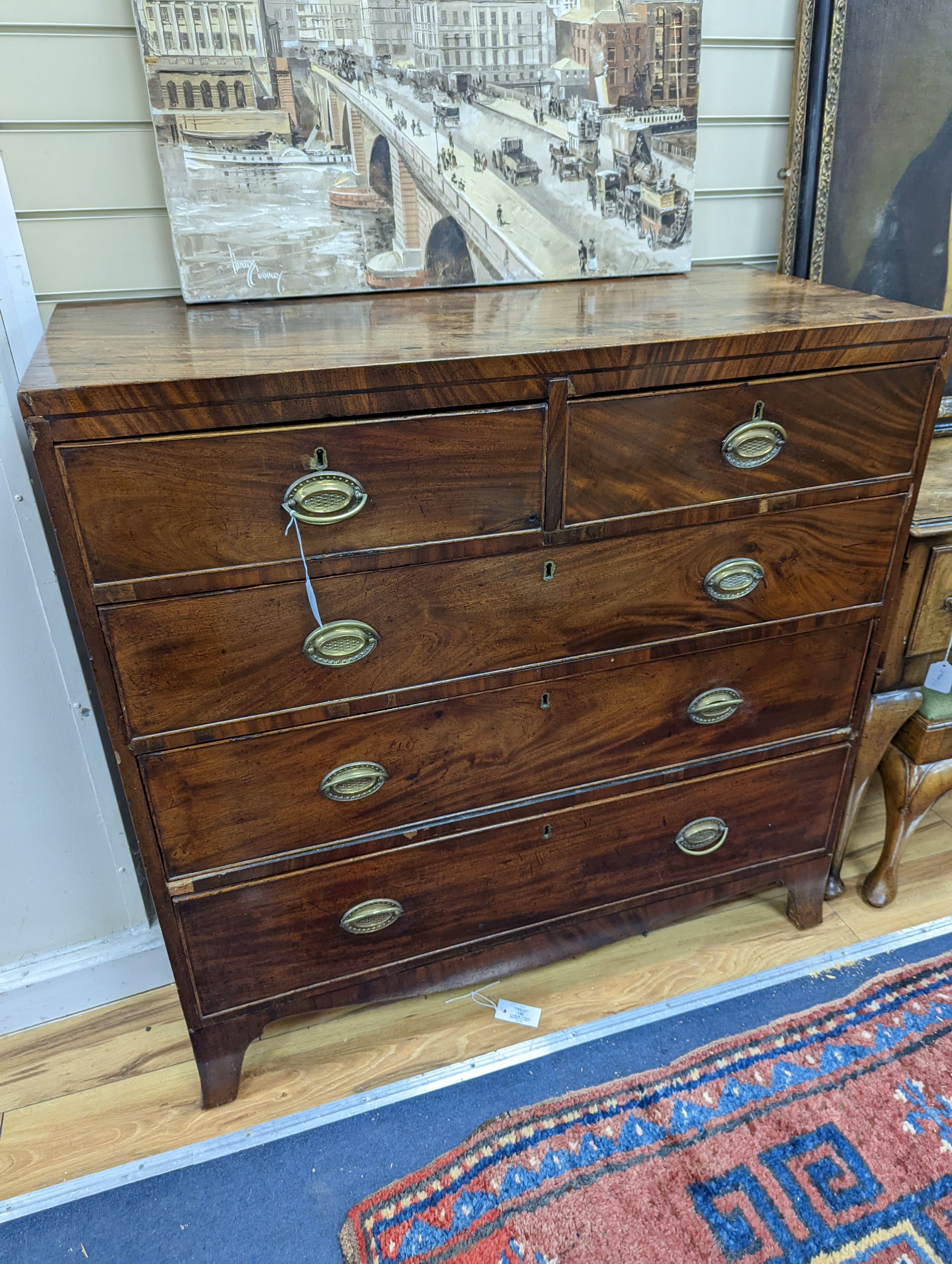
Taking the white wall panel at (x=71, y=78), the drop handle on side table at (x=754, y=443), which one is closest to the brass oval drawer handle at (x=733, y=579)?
the drop handle on side table at (x=754, y=443)

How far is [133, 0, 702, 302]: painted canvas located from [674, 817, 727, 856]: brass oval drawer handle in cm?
96

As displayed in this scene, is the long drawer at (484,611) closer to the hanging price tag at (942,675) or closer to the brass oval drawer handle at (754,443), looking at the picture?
the brass oval drawer handle at (754,443)

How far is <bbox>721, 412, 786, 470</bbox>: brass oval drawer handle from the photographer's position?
1.10 m

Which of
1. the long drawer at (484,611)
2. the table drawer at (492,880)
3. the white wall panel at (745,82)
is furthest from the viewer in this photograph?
the white wall panel at (745,82)

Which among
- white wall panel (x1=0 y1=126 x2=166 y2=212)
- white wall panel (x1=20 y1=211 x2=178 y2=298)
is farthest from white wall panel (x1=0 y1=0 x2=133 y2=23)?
white wall panel (x1=20 y1=211 x2=178 y2=298)

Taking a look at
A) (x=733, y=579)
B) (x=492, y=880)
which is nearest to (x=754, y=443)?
(x=733, y=579)

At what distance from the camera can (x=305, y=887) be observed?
1206 mm

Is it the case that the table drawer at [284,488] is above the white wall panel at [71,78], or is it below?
below

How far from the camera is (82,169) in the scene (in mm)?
1229

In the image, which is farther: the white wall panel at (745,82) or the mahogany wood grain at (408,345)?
the white wall panel at (745,82)

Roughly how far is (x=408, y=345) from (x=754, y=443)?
1.56 ft

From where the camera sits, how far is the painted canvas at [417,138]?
1199mm

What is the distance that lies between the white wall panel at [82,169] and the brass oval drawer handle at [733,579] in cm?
100
